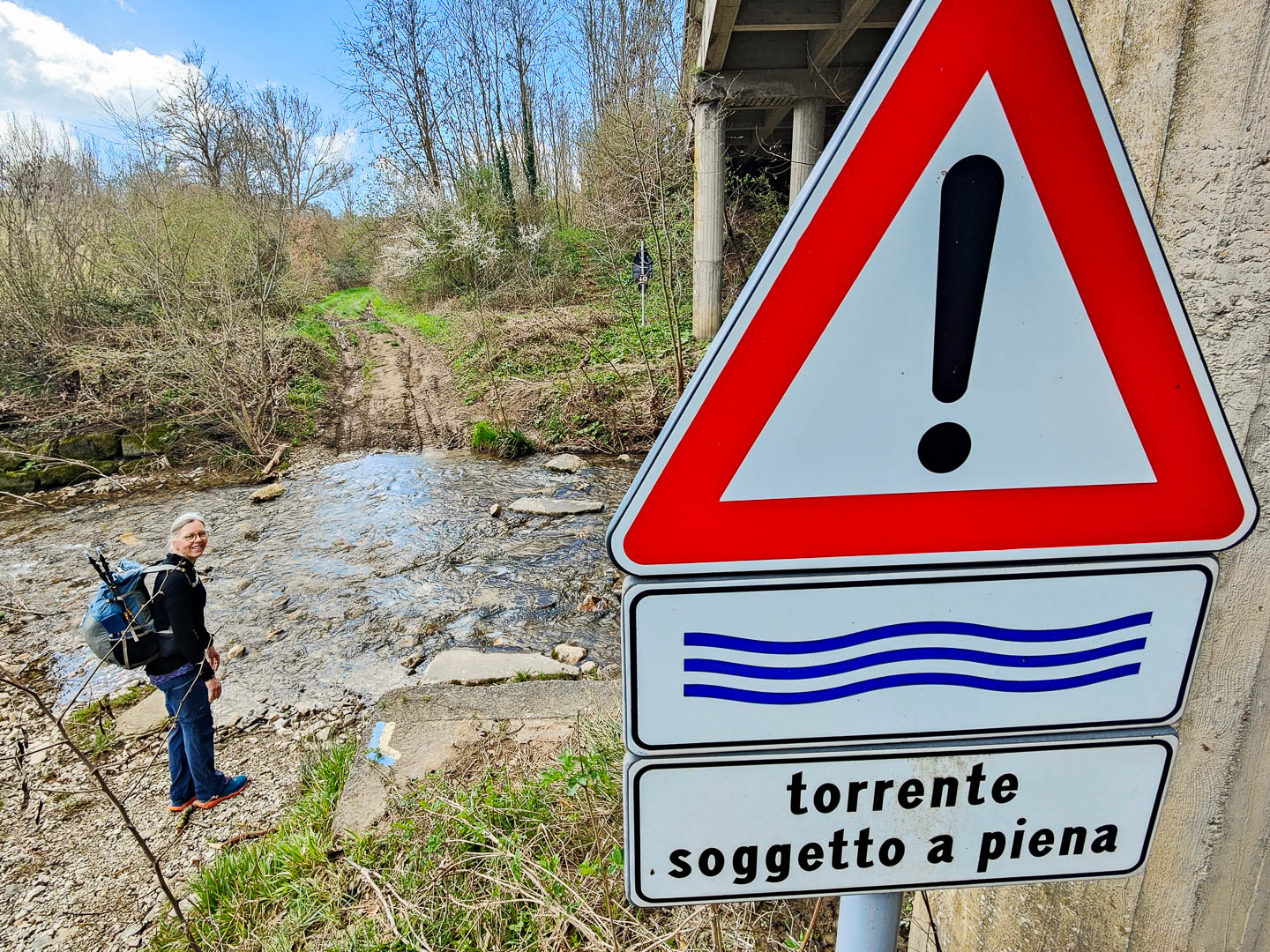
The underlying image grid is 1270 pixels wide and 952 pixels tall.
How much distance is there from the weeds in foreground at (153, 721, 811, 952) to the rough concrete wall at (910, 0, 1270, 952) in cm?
102

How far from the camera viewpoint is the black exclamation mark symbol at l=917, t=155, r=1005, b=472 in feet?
2.36

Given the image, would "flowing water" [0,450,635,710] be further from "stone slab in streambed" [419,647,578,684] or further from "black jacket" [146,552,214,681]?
"black jacket" [146,552,214,681]

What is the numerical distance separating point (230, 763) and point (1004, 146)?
526 centimetres

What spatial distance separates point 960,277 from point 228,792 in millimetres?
4796

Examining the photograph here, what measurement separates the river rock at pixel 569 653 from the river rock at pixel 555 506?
2.86 metres

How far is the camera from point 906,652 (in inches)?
30.2

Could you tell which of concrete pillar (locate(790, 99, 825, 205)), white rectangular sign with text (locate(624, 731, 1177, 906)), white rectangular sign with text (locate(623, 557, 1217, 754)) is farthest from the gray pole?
concrete pillar (locate(790, 99, 825, 205))

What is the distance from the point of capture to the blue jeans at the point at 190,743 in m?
3.73

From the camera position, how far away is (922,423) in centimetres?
74

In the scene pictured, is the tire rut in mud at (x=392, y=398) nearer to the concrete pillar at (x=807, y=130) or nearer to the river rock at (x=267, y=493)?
the river rock at (x=267, y=493)

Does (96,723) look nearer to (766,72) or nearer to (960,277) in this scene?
(960,277)

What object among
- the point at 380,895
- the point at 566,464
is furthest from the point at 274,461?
the point at 380,895

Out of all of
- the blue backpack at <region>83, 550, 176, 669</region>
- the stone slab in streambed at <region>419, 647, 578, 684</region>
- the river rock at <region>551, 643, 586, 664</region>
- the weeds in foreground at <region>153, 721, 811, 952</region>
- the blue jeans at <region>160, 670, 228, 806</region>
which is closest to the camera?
the weeds in foreground at <region>153, 721, 811, 952</region>

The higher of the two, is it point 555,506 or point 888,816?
point 888,816
